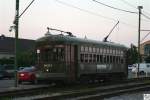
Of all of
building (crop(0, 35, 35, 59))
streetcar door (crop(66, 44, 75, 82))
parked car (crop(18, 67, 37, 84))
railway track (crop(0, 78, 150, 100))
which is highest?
building (crop(0, 35, 35, 59))

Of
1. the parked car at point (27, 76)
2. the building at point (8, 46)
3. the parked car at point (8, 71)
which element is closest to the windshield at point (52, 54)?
the parked car at point (27, 76)

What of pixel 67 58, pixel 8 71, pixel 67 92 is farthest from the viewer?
pixel 8 71

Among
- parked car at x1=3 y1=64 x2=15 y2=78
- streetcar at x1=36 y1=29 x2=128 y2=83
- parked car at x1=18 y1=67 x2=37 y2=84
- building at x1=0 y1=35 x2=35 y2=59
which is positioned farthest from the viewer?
building at x1=0 y1=35 x2=35 y2=59

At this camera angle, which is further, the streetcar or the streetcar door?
the streetcar door

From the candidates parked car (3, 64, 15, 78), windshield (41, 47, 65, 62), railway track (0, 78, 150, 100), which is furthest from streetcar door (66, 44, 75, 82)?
parked car (3, 64, 15, 78)

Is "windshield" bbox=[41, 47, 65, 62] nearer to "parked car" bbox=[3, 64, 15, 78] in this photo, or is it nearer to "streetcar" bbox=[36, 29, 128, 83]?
"streetcar" bbox=[36, 29, 128, 83]

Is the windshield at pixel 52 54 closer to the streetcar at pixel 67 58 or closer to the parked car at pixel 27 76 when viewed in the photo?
the streetcar at pixel 67 58

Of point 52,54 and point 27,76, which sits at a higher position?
point 52,54

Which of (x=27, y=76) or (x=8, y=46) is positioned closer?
(x=27, y=76)

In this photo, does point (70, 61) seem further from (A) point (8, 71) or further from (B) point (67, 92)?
(A) point (8, 71)

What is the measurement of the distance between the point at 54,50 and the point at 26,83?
8585mm

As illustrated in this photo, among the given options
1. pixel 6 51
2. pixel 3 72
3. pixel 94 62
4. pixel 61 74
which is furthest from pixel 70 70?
pixel 6 51

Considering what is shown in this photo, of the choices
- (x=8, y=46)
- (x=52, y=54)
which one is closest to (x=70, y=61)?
(x=52, y=54)

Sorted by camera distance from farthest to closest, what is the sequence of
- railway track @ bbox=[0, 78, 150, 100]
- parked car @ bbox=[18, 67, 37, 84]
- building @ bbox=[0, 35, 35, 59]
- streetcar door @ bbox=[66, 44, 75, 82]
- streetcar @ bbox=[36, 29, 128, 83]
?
building @ bbox=[0, 35, 35, 59], parked car @ bbox=[18, 67, 37, 84], streetcar door @ bbox=[66, 44, 75, 82], streetcar @ bbox=[36, 29, 128, 83], railway track @ bbox=[0, 78, 150, 100]
